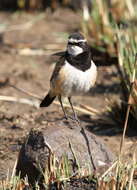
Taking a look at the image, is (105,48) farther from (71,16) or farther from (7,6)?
(7,6)

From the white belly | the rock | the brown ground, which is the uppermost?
the white belly

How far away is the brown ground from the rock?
22 cm

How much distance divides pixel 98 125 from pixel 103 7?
10.7 feet

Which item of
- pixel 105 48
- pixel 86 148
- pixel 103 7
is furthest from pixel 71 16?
pixel 86 148

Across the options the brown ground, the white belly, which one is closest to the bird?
the white belly

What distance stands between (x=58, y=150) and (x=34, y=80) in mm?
3775

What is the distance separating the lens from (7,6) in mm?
12430

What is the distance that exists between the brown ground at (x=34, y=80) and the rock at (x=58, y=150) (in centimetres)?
22

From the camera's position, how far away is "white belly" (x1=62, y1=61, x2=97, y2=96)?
616 centimetres

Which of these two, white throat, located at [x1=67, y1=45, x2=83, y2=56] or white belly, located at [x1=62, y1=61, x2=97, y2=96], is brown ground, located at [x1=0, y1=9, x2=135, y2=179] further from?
white throat, located at [x1=67, y1=45, x2=83, y2=56]

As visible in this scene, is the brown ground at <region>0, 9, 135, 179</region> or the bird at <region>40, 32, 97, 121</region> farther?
the brown ground at <region>0, 9, 135, 179</region>

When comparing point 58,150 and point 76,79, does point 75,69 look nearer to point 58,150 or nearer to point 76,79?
point 76,79

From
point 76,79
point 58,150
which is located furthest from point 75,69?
point 58,150

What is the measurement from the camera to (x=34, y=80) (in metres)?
9.20
